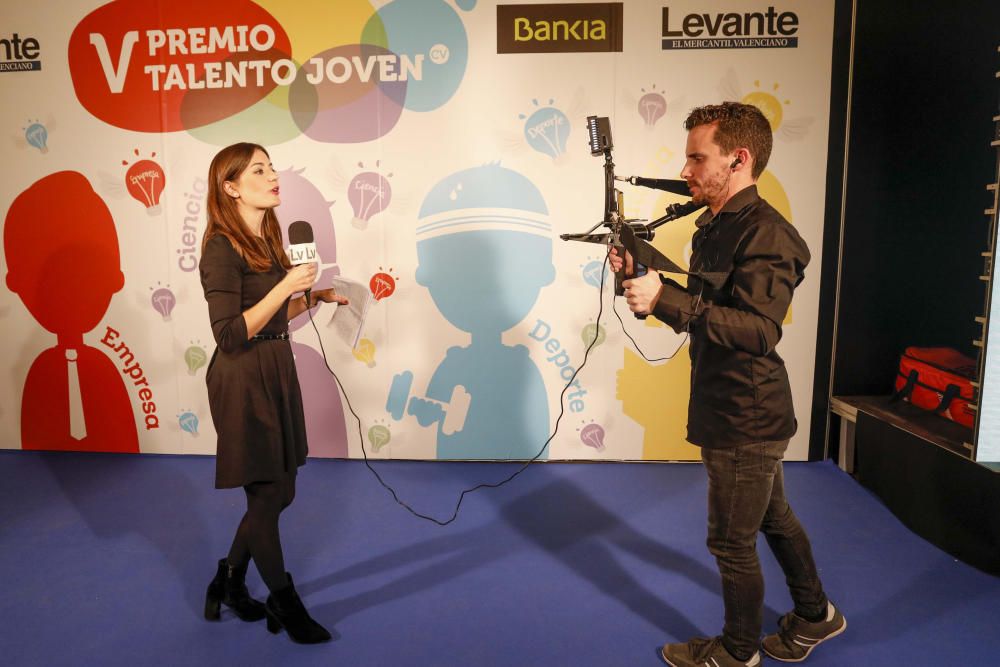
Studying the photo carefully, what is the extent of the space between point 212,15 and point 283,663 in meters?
3.14

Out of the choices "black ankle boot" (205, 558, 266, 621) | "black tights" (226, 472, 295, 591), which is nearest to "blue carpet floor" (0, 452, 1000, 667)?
"black ankle boot" (205, 558, 266, 621)

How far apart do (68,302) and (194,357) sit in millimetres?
800

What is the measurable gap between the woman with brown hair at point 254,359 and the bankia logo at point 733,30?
230cm

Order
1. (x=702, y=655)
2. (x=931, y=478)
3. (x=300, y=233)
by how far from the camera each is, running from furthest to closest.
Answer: (x=931, y=478) < (x=300, y=233) < (x=702, y=655)

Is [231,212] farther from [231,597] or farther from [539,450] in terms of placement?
[539,450]

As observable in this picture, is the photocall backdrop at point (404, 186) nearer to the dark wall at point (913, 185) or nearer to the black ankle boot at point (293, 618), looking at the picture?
the dark wall at point (913, 185)

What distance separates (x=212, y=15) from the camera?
3420 mm

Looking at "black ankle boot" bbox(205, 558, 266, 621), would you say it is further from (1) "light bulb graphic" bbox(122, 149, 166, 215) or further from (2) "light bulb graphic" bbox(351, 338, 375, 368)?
(1) "light bulb graphic" bbox(122, 149, 166, 215)

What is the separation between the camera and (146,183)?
3574 millimetres

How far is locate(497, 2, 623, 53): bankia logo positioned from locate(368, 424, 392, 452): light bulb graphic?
210cm

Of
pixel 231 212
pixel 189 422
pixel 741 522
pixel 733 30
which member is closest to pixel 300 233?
pixel 231 212

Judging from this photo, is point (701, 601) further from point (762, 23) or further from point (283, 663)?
point (762, 23)

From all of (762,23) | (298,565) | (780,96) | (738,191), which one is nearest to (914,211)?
(780,96)

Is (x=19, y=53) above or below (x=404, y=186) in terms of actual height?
above
